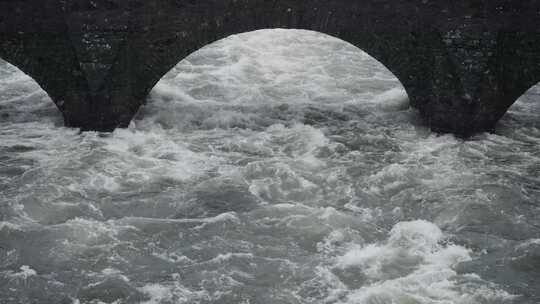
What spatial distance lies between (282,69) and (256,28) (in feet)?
14.4

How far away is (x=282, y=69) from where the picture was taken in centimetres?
1692

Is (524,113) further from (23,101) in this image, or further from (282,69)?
(23,101)

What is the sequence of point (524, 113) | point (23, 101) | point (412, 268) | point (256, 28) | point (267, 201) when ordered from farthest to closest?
point (23, 101)
point (524, 113)
point (256, 28)
point (267, 201)
point (412, 268)

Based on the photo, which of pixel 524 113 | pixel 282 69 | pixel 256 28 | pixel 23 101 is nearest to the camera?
pixel 256 28

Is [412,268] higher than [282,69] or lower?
lower

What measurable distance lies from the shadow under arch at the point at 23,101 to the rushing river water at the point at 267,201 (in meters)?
0.05

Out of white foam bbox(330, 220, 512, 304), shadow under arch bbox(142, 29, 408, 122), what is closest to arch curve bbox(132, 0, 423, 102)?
shadow under arch bbox(142, 29, 408, 122)

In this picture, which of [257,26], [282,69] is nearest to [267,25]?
[257,26]

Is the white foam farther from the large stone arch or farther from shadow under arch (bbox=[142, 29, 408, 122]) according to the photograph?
shadow under arch (bbox=[142, 29, 408, 122])

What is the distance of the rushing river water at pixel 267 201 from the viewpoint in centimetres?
959

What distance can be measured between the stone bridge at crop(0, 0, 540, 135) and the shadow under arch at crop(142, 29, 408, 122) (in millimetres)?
2065

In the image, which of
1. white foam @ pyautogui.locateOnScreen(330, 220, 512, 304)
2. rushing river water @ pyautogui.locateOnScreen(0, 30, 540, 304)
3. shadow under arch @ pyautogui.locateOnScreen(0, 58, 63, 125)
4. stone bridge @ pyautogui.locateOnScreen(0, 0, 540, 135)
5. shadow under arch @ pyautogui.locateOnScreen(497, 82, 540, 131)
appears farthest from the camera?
shadow under arch @ pyautogui.locateOnScreen(0, 58, 63, 125)

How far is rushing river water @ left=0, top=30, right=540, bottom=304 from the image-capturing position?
959 centimetres

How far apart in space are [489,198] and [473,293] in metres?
2.55
